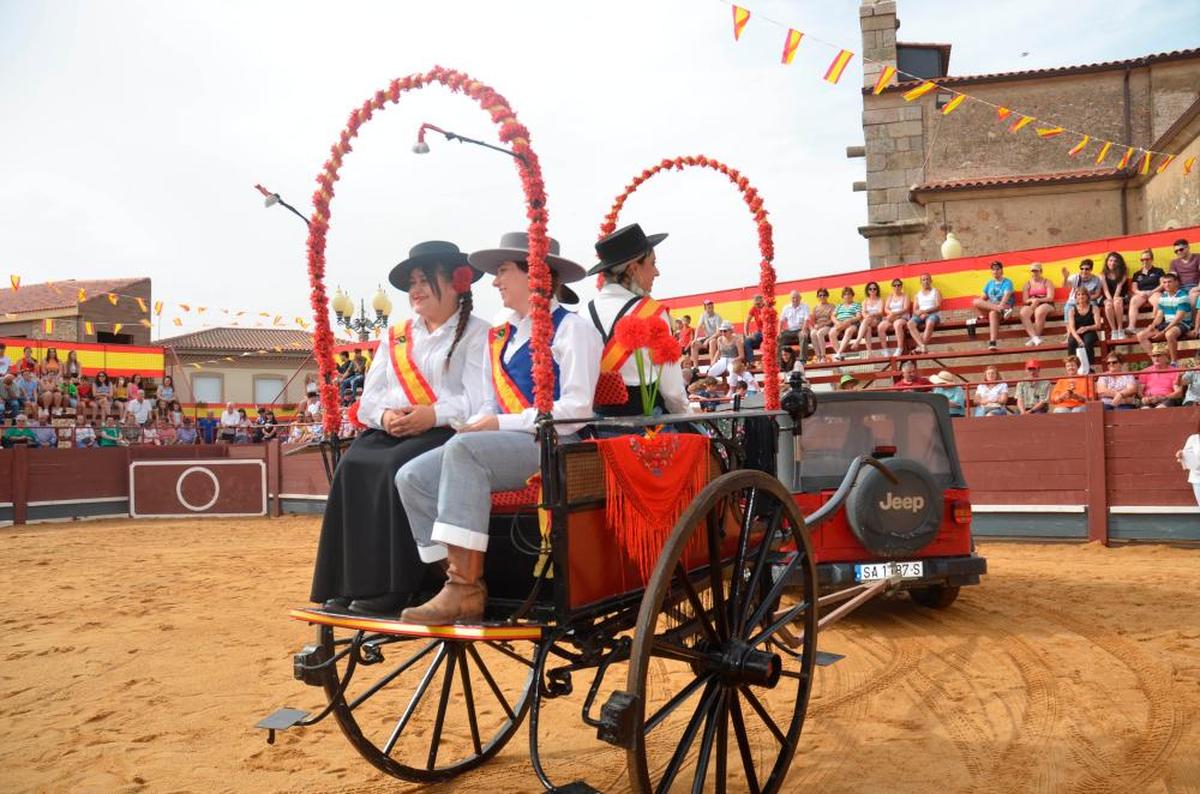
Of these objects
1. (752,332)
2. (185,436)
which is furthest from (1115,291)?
(185,436)

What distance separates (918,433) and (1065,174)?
14685mm

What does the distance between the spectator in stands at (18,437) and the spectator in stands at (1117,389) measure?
16.2m

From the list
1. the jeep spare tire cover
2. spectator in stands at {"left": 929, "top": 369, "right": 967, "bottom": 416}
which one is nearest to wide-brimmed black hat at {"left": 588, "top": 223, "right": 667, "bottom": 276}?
the jeep spare tire cover

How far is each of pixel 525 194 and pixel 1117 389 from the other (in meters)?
9.70

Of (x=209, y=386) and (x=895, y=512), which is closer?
(x=895, y=512)

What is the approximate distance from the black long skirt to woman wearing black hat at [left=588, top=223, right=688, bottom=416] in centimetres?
→ 68

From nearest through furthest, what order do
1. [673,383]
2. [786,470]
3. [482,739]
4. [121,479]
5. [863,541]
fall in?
[673,383] → [482,739] → [863,541] → [786,470] → [121,479]

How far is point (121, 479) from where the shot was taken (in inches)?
669

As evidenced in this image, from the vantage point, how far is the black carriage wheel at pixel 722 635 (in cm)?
266

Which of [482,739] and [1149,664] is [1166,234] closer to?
[1149,664]

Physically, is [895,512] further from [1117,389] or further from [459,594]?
[1117,389]

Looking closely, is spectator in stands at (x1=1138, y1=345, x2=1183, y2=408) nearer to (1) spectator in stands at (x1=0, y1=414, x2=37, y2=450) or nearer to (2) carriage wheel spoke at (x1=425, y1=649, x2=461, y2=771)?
(2) carriage wheel spoke at (x1=425, y1=649, x2=461, y2=771)

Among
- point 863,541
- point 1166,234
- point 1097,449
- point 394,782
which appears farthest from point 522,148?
point 1166,234

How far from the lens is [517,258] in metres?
3.34
